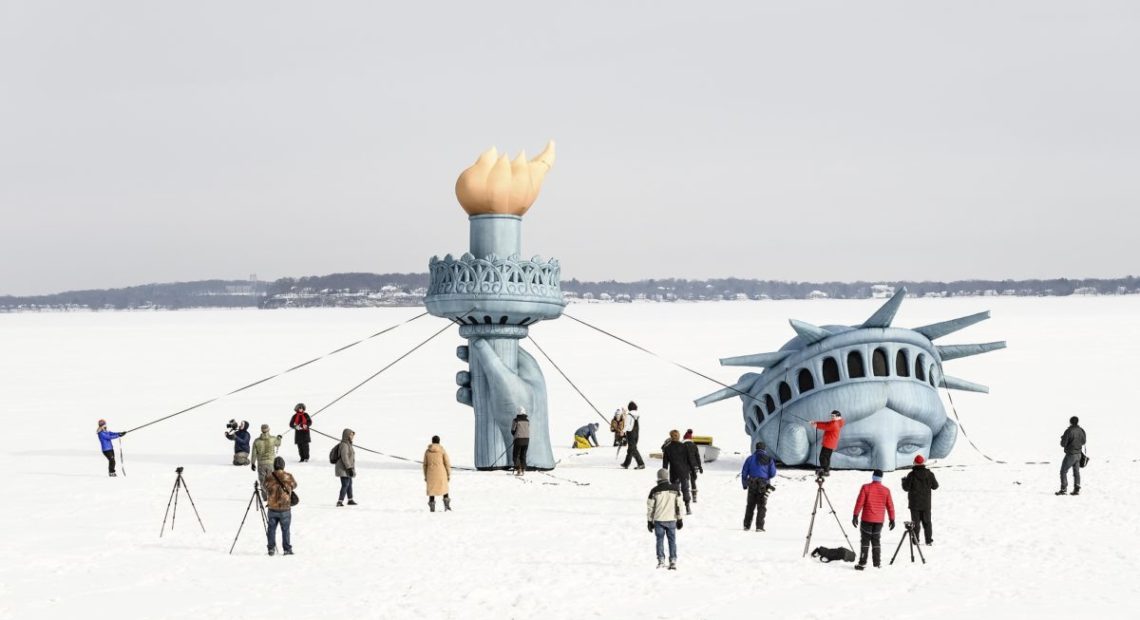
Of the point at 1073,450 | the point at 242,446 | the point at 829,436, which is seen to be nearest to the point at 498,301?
the point at 242,446

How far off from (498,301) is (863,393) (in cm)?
708

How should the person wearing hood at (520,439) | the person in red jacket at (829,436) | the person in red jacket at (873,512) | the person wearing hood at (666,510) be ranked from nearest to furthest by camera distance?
the person in red jacket at (873,512), the person wearing hood at (666,510), the person in red jacket at (829,436), the person wearing hood at (520,439)

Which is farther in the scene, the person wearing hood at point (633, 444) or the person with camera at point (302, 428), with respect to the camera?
the person with camera at point (302, 428)

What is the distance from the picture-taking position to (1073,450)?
72.4 feet

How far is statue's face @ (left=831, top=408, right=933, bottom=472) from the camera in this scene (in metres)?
24.8

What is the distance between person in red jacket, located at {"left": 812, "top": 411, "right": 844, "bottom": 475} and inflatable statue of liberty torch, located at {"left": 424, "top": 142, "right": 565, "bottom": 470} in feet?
17.5

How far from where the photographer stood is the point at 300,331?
84.0 m

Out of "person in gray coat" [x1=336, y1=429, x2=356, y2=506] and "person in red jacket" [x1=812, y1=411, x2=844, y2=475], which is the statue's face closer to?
"person in red jacket" [x1=812, y1=411, x2=844, y2=475]

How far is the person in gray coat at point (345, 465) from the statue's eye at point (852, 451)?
9.37 metres

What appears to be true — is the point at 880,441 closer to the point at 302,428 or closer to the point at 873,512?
the point at 873,512

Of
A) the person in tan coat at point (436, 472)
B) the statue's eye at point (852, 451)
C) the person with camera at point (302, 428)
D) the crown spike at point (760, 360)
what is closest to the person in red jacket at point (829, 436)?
the statue's eye at point (852, 451)

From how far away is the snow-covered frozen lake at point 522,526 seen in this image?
1490 cm

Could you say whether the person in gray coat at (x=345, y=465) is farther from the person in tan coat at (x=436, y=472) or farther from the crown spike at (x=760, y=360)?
the crown spike at (x=760, y=360)

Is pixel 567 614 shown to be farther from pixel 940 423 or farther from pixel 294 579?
pixel 940 423
